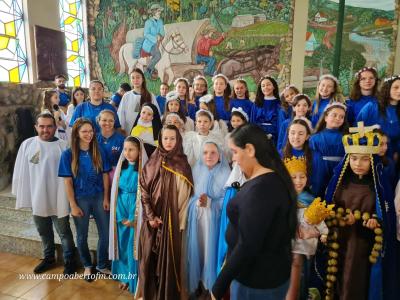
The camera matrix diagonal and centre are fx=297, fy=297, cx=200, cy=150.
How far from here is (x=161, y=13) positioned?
841 cm

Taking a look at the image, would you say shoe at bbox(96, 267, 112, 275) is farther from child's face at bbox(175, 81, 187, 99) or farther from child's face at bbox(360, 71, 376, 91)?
child's face at bbox(360, 71, 376, 91)

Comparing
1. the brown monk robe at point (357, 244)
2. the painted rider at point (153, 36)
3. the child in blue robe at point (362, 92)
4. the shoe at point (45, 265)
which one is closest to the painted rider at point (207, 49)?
the painted rider at point (153, 36)

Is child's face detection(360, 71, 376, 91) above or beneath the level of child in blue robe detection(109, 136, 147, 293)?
above

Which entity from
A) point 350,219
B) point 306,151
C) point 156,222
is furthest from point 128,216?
point 350,219

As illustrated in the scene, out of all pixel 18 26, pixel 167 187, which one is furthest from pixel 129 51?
pixel 167 187

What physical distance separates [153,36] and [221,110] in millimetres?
5095

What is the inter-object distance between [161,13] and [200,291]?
301 inches

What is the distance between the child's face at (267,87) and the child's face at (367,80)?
1.24m

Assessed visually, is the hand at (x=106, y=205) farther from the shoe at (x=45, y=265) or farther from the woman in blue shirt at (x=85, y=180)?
the shoe at (x=45, y=265)

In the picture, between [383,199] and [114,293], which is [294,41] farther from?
[114,293]

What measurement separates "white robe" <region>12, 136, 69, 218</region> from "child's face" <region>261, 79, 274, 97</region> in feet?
9.53

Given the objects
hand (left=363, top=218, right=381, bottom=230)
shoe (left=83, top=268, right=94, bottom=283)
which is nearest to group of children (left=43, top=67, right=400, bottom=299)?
hand (left=363, top=218, right=381, bottom=230)

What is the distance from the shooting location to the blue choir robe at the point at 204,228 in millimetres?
2852

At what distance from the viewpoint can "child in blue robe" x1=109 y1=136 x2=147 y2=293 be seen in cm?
310
